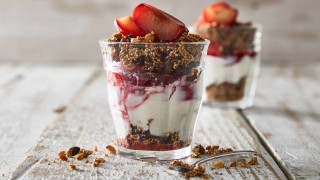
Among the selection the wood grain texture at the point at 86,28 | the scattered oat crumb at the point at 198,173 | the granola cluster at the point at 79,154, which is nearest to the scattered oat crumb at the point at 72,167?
the granola cluster at the point at 79,154

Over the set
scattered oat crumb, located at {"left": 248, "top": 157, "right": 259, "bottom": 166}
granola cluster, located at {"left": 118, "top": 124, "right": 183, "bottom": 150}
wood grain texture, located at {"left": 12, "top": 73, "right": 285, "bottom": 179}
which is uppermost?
granola cluster, located at {"left": 118, "top": 124, "right": 183, "bottom": 150}

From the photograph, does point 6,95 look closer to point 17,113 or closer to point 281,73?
point 17,113

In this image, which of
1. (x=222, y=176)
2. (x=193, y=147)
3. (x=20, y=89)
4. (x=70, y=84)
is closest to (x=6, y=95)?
(x=20, y=89)

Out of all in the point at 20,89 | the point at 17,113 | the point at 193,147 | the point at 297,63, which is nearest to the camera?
the point at 193,147

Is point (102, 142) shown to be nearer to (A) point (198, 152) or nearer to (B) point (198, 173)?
(A) point (198, 152)

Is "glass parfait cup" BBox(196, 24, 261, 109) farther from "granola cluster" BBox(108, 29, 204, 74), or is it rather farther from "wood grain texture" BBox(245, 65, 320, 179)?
"granola cluster" BBox(108, 29, 204, 74)

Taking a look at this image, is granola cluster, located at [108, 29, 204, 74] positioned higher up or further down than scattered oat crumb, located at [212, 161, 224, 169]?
higher up

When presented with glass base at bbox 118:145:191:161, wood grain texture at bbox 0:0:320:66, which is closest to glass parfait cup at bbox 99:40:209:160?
glass base at bbox 118:145:191:161
